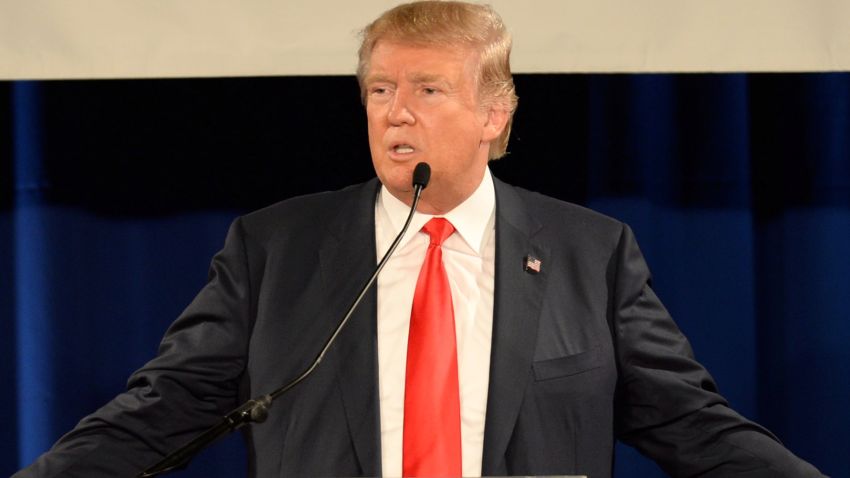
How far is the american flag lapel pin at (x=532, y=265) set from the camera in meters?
2.33

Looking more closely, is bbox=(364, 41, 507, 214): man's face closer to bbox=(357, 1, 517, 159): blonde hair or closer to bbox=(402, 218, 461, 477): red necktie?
bbox=(357, 1, 517, 159): blonde hair

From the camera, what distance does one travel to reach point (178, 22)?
3008 millimetres

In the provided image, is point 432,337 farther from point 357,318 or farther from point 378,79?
point 378,79

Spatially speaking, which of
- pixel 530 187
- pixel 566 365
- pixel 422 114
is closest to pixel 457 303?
pixel 566 365

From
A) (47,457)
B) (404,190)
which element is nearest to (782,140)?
(404,190)

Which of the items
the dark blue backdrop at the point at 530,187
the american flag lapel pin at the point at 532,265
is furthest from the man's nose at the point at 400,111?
the dark blue backdrop at the point at 530,187

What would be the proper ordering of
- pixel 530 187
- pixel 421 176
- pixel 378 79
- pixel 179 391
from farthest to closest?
1. pixel 530 187
2. pixel 378 79
3. pixel 179 391
4. pixel 421 176

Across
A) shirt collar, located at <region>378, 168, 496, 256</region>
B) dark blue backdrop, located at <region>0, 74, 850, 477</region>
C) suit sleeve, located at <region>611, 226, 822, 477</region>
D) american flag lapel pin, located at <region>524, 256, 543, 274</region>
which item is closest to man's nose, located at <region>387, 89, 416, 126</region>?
shirt collar, located at <region>378, 168, 496, 256</region>

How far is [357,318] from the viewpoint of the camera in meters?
2.27

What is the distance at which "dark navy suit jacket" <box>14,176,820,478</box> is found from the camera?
85.3 inches

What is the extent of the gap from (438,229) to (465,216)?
7 cm

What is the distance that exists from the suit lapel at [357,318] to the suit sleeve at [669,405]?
447 mm

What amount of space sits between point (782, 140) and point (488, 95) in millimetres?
1136

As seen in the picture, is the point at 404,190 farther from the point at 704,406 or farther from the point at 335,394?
the point at 704,406
